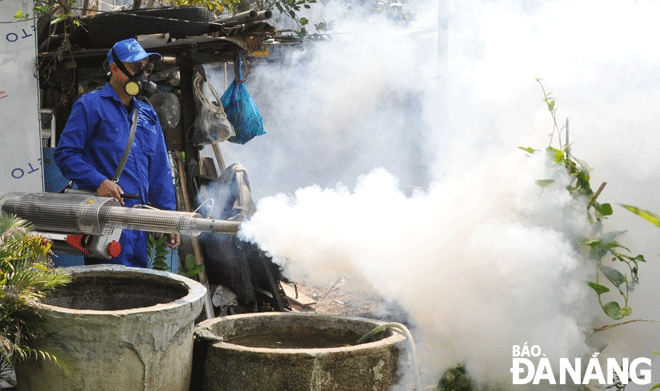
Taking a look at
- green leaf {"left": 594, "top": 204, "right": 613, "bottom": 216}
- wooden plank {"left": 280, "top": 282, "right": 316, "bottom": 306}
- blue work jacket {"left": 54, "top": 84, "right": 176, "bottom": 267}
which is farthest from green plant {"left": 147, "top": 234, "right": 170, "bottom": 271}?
green leaf {"left": 594, "top": 204, "right": 613, "bottom": 216}

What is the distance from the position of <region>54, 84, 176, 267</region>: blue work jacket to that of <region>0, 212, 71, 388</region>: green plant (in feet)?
3.60

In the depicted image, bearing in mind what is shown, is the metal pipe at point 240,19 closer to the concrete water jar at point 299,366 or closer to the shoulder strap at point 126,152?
the shoulder strap at point 126,152

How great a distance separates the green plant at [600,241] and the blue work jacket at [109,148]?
263cm

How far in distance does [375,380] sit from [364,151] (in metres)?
8.11

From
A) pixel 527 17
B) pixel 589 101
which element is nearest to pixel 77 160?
pixel 589 101

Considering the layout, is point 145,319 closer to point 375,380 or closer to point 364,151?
point 375,380

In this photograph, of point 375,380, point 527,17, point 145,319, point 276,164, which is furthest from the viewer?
point 276,164

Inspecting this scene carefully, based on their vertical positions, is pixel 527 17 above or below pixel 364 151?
above

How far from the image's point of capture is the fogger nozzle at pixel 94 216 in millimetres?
A: 3859

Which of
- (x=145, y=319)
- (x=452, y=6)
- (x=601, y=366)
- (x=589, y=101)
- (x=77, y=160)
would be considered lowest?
(x=601, y=366)

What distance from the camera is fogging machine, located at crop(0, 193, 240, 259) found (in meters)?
3.94

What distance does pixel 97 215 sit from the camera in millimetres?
4020

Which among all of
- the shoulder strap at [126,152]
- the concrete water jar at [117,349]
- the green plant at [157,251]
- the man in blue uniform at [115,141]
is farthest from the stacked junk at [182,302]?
the green plant at [157,251]

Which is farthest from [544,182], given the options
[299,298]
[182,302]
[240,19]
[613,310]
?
[299,298]
